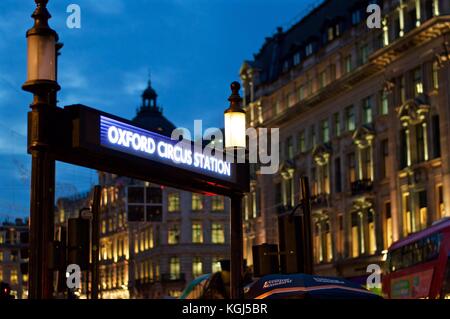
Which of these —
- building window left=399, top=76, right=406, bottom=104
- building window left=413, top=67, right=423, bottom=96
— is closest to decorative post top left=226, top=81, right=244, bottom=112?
building window left=413, top=67, right=423, bottom=96

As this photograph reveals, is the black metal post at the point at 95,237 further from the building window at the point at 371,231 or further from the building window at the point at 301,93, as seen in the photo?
the building window at the point at 301,93

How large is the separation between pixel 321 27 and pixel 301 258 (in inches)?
2186

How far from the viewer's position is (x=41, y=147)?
7781 mm

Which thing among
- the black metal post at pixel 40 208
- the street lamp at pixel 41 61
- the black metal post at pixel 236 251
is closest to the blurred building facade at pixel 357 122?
the black metal post at pixel 236 251

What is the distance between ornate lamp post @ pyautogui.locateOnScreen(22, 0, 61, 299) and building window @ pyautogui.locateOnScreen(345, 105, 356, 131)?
5217 centimetres

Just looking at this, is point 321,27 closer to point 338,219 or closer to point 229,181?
point 338,219

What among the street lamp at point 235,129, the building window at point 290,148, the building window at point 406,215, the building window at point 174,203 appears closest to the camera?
the street lamp at point 235,129

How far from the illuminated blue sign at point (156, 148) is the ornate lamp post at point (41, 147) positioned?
2.20 ft

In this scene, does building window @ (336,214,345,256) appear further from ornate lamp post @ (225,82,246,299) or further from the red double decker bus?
ornate lamp post @ (225,82,246,299)

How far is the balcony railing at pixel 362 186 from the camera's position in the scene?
56531mm

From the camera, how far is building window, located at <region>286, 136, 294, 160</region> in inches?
2734

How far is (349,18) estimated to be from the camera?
60.4 metres
